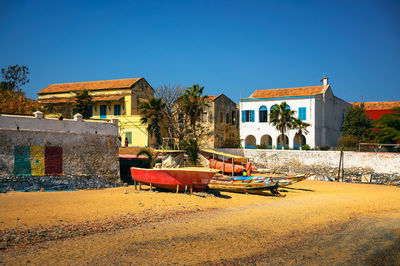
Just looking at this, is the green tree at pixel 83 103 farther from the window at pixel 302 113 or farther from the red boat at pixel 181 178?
the window at pixel 302 113

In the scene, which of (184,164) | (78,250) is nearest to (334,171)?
(184,164)

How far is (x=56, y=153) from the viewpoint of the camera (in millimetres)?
18547

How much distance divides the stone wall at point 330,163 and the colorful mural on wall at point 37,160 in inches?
778

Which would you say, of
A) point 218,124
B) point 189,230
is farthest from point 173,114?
point 189,230

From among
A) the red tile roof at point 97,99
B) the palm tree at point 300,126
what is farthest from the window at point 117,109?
the palm tree at point 300,126

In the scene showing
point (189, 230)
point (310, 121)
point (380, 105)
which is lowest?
point (189, 230)

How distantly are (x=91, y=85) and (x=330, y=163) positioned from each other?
94.9 feet

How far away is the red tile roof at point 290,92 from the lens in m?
39.2

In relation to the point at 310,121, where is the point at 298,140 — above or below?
below

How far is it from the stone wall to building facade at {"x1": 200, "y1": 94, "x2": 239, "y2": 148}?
5661 millimetres

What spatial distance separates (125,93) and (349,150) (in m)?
24.6

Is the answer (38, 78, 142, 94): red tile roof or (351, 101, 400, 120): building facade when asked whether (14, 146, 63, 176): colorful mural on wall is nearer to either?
(38, 78, 142, 94): red tile roof

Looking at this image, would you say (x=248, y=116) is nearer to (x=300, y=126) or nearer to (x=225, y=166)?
(x=300, y=126)

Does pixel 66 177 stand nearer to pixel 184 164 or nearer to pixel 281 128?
pixel 184 164
